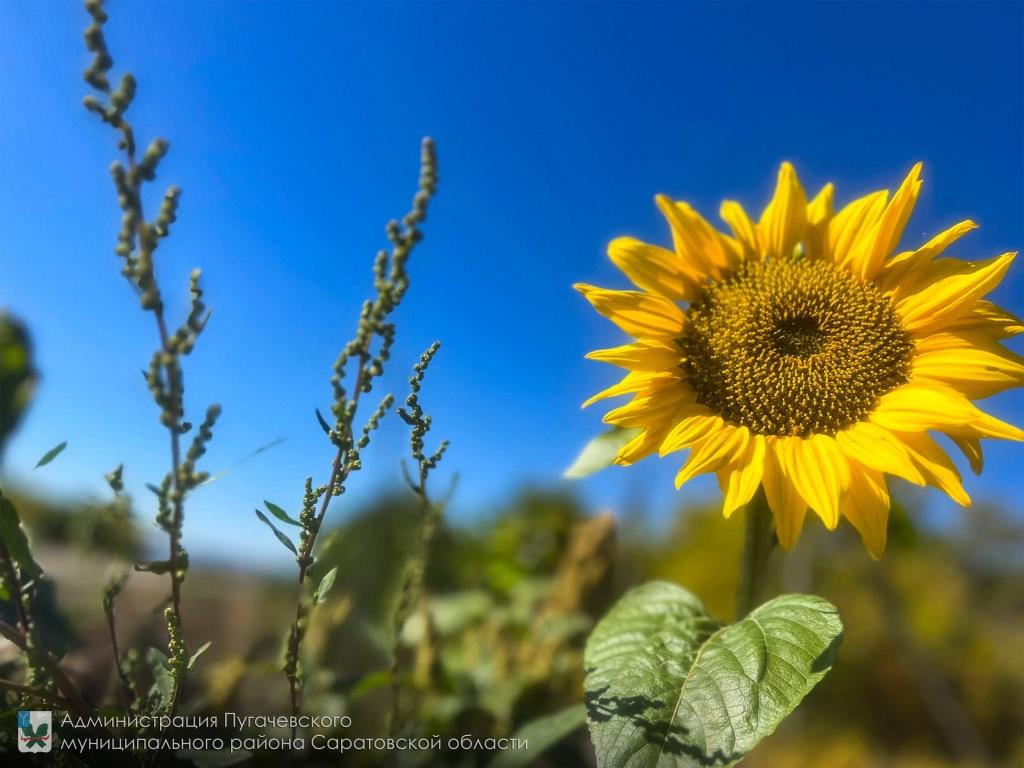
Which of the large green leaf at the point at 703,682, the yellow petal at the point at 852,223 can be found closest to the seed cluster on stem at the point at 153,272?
the large green leaf at the point at 703,682

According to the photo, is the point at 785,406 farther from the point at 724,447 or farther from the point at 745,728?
the point at 745,728

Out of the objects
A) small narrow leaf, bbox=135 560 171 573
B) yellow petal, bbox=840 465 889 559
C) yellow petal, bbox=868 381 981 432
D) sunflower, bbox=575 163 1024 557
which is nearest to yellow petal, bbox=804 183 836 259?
sunflower, bbox=575 163 1024 557

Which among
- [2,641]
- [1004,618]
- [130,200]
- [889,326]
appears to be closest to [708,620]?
[889,326]

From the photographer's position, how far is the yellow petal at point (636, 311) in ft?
2.76

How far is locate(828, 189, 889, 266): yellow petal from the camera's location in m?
0.86

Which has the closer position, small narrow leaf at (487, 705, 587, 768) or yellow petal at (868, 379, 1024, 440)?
yellow petal at (868, 379, 1024, 440)

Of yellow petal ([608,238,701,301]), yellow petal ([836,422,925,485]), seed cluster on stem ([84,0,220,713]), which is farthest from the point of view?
yellow petal ([608,238,701,301])

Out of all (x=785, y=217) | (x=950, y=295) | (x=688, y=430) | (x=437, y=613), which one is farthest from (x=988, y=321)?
(x=437, y=613)

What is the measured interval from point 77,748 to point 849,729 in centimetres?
560

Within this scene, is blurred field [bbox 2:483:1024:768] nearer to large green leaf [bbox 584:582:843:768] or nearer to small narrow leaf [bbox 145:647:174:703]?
small narrow leaf [bbox 145:647:174:703]

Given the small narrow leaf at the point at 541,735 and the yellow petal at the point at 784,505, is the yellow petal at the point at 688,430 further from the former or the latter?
the small narrow leaf at the point at 541,735

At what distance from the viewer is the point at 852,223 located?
34.6 inches

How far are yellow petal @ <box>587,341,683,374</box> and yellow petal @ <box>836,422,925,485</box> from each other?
20cm

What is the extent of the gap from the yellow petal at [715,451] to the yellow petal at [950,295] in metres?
0.25
